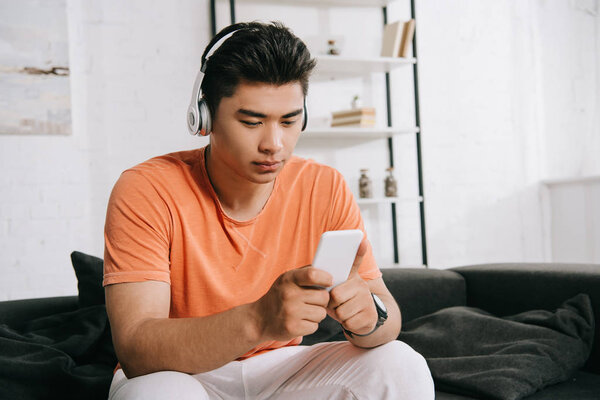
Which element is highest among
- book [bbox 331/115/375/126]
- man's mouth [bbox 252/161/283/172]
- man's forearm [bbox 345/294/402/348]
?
book [bbox 331/115/375/126]

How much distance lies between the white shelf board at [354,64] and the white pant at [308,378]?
2.07 m

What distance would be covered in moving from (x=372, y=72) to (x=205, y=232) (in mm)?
2362

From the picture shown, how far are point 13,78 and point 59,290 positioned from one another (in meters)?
1.09

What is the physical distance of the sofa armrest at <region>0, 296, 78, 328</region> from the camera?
171 centimetres

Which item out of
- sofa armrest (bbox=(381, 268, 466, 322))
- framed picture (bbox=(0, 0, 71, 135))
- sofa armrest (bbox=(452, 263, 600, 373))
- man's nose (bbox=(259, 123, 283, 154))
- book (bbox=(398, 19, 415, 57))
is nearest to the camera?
man's nose (bbox=(259, 123, 283, 154))

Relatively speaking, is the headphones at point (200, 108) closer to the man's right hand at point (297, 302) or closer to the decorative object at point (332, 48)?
the man's right hand at point (297, 302)

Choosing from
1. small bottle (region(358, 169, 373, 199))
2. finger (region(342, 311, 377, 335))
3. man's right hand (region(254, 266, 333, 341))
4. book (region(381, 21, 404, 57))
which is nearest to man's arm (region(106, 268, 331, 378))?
man's right hand (region(254, 266, 333, 341))

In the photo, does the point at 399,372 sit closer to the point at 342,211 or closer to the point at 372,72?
the point at 342,211

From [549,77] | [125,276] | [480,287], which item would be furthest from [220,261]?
[549,77]

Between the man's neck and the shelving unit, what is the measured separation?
1.71 m

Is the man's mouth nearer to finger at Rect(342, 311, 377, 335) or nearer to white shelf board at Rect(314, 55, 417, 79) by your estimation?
finger at Rect(342, 311, 377, 335)

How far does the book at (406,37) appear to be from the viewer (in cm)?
316

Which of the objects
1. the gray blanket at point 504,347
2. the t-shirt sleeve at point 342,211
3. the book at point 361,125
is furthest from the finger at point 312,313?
the book at point 361,125

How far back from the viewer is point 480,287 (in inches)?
77.6
